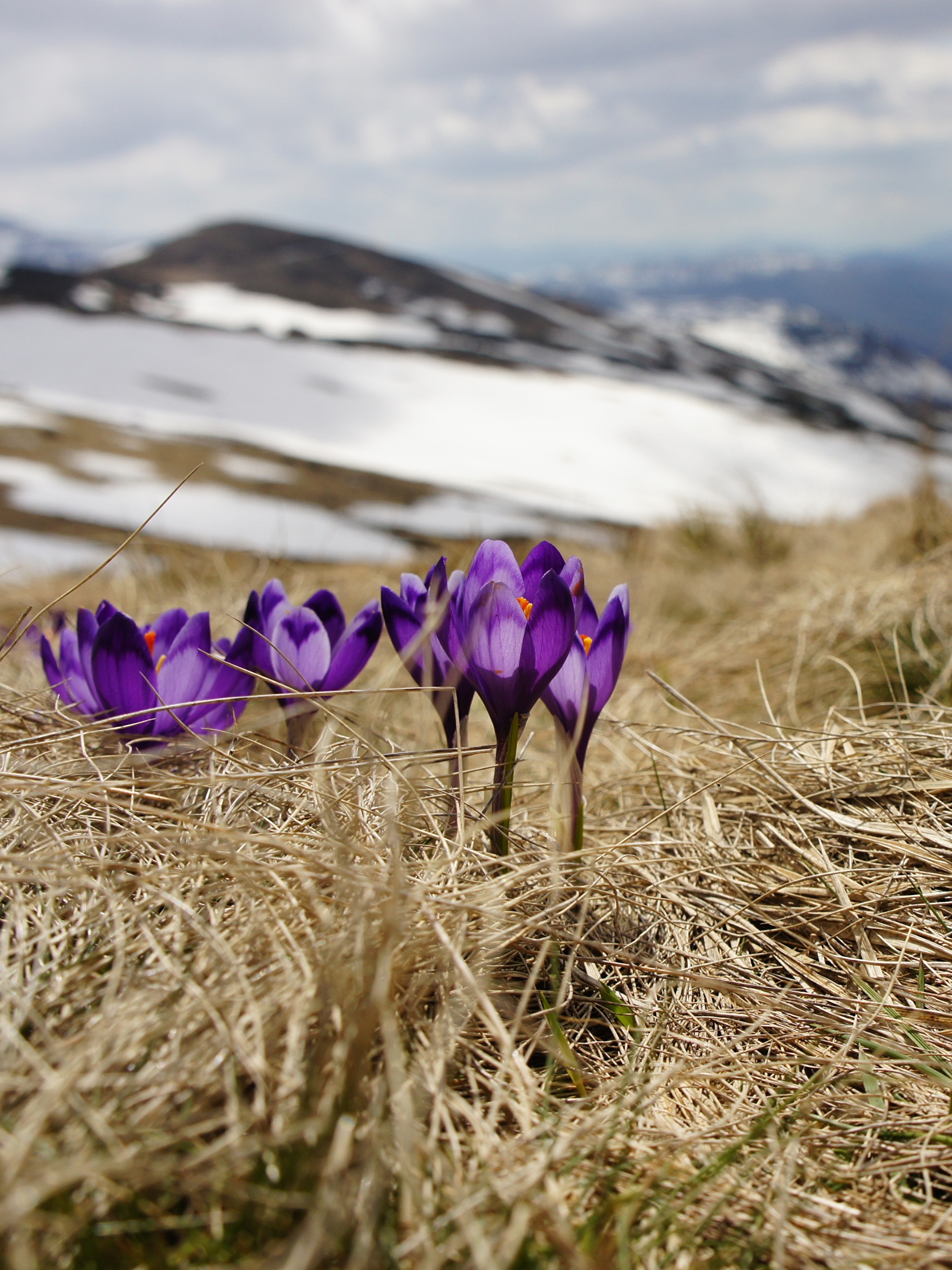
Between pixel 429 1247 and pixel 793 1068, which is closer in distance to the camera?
pixel 429 1247

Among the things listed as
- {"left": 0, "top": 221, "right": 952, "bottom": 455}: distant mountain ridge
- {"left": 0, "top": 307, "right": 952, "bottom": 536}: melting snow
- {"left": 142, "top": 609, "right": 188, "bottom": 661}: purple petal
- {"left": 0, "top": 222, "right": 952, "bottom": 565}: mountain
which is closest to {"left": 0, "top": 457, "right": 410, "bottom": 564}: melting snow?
{"left": 0, "top": 222, "right": 952, "bottom": 565}: mountain

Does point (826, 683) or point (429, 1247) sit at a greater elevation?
point (826, 683)

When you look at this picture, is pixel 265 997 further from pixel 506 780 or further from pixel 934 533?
pixel 934 533

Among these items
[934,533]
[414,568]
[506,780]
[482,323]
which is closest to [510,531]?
[414,568]

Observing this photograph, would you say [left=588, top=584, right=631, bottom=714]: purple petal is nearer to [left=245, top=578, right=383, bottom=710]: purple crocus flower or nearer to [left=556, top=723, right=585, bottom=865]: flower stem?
[left=556, top=723, right=585, bottom=865]: flower stem

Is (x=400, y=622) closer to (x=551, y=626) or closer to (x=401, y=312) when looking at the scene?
(x=551, y=626)

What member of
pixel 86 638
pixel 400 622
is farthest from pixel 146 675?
pixel 400 622
